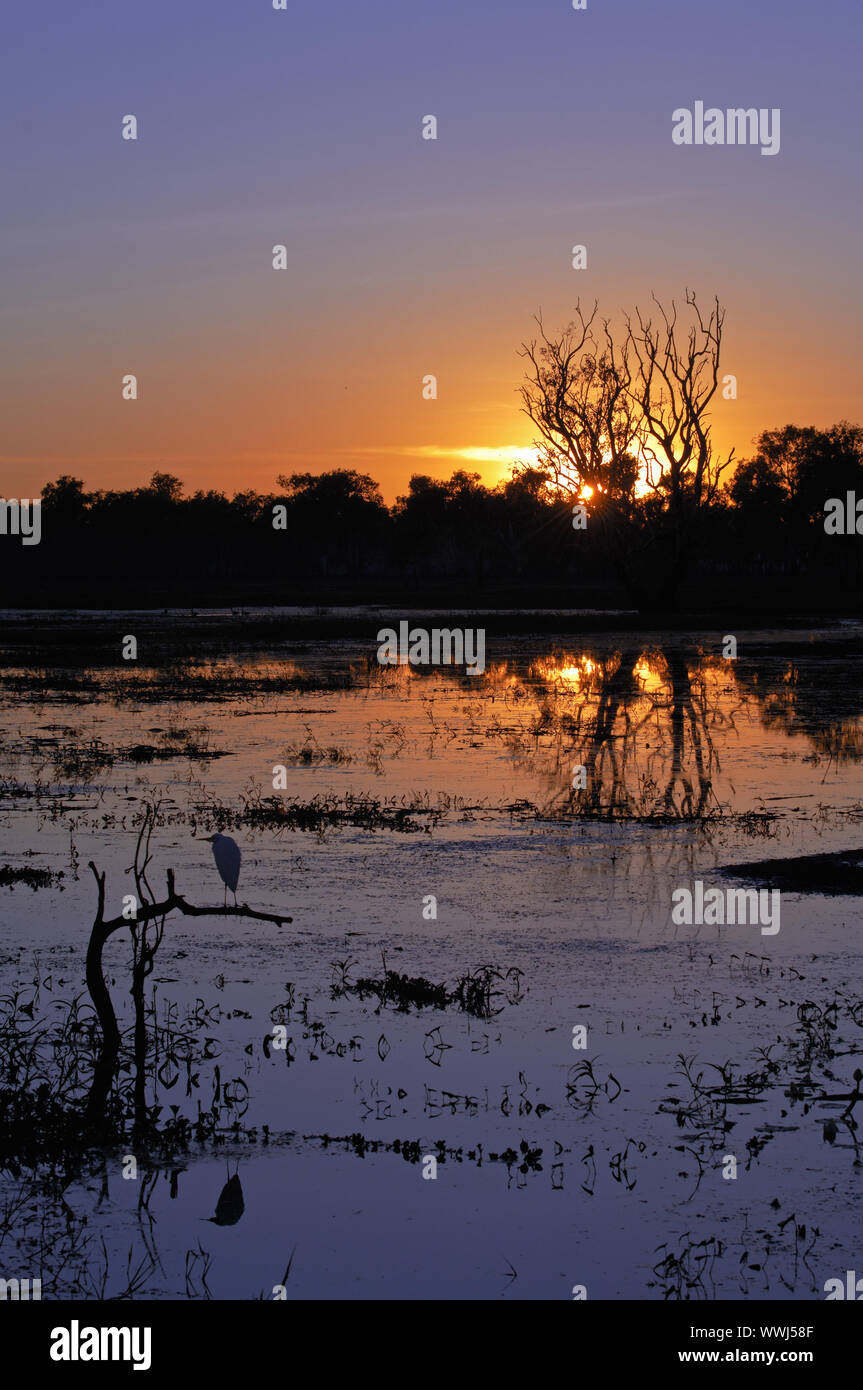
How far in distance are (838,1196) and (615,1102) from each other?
52.0 inches

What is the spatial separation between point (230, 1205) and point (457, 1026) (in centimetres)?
244

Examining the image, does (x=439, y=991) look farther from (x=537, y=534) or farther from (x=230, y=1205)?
(x=537, y=534)

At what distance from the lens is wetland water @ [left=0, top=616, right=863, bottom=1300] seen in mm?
5762

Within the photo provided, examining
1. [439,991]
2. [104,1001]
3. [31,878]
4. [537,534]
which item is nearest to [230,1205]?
[104,1001]

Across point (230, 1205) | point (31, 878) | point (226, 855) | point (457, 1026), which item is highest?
point (226, 855)

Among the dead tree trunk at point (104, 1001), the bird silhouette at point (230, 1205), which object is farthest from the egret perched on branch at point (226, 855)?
the bird silhouette at point (230, 1205)

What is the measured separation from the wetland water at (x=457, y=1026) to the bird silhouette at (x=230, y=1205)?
4 cm

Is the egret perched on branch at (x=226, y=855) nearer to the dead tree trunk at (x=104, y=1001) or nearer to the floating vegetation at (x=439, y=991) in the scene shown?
the dead tree trunk at (x=104, y=1001)

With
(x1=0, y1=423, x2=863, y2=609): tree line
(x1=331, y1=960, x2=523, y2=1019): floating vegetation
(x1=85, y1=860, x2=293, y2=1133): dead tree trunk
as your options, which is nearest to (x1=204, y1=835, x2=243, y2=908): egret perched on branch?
(x1=85, y1=860, x2=293, y2=1133): dead tree trunk

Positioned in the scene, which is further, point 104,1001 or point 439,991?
point 439,991

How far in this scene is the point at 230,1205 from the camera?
6148 millimetres

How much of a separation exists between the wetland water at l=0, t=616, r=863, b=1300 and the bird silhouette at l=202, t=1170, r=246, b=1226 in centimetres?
4

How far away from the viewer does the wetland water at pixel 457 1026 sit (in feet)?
18.9
